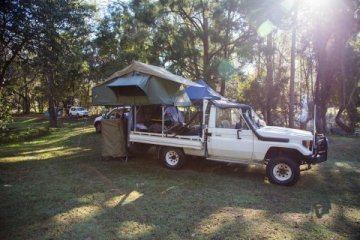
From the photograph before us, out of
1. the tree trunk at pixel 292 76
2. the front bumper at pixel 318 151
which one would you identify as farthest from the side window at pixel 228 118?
the tree trunk at pixel 292 76

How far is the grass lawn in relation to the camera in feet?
17.0

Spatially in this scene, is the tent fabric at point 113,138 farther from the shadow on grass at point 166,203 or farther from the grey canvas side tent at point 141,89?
the grey canvas side tent at point 141,89

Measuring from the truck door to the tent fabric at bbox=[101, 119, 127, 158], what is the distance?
3.14 m

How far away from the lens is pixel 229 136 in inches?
330

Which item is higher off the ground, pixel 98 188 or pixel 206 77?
pixel 206 77

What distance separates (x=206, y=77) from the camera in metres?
21.1

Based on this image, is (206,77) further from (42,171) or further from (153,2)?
(42,171)

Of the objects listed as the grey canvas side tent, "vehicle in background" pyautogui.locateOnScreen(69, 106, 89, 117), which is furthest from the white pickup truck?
"vehicle in background" pyautogui.locateOnScreen(69, 106, 89, 117)

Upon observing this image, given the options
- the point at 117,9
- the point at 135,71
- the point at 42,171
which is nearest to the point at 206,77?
the point at 117,9

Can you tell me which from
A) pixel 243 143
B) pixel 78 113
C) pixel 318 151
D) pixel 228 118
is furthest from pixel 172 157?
pixel 78 113

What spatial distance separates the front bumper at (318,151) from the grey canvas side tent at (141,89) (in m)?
4.01

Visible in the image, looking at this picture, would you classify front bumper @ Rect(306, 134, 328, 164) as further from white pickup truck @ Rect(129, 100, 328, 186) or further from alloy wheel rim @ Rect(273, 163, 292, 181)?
alloy wheel rim @ Rect(273, 163, 292, 181)

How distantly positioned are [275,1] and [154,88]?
33.6ft

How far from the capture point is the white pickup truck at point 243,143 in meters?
7.73
